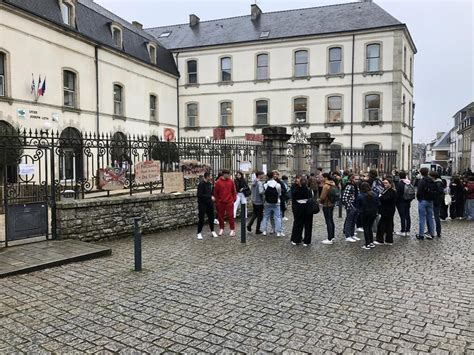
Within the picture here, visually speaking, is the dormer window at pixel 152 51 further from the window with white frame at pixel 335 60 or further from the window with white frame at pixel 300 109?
the window with white frame at pixel 335 60

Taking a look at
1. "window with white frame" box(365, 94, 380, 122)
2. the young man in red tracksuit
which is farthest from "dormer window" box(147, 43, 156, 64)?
the young man in red tracksuit

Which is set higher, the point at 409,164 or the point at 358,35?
the point at 358,35

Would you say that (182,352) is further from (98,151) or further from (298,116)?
(298,116)

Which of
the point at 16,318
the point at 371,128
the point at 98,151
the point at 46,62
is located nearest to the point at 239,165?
the point at 98,151

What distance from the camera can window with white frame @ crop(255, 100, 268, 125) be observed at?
34.0 meters

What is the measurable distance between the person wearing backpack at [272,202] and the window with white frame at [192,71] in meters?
27.0

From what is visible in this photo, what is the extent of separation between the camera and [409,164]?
37.0m

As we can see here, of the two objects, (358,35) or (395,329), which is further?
(358,35)

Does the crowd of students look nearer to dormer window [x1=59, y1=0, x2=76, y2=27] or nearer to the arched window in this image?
the arched window

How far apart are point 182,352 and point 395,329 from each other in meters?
2.46

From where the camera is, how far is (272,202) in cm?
1053

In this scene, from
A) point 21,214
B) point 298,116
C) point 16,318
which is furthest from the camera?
point 298,116

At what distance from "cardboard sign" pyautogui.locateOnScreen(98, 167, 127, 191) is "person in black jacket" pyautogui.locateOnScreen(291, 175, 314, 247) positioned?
14.3 ft

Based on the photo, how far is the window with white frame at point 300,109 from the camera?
32.8m
